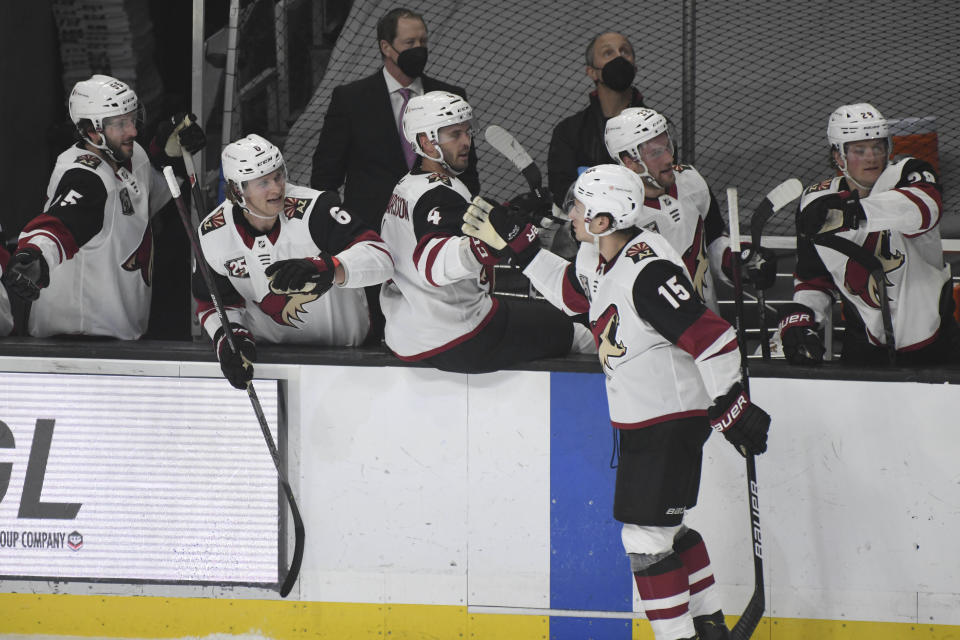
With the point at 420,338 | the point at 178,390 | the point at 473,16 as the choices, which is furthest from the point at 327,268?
the point at 473,16

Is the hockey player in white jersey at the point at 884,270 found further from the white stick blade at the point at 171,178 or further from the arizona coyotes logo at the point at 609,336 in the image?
the white stick blade at the point at 171,178

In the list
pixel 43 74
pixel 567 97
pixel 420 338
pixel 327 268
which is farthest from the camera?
pixel 567 97

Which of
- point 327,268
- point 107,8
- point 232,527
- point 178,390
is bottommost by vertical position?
point 232,527

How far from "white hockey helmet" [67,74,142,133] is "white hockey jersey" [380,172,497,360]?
0.93 meters

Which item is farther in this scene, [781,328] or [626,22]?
[626,22]

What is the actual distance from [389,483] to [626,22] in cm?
417

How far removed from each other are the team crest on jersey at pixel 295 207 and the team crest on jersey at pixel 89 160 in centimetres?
64

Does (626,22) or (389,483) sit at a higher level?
(626,22)

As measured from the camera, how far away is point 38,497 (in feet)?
9.95

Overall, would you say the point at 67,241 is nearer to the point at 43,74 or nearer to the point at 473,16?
the point at 43,74

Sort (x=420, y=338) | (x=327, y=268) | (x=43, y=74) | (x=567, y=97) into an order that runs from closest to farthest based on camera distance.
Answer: (x=327, y=268) → (x=420, y=338) → (x=43, y=74) → (x=567, y=97)

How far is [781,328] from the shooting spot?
3.07m

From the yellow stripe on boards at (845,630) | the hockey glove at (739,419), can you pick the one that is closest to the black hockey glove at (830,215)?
the hockey glove at (739,419)

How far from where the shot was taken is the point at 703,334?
2.43 meters
